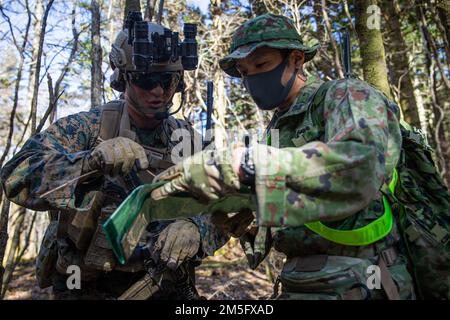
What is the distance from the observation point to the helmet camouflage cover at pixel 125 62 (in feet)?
11.3

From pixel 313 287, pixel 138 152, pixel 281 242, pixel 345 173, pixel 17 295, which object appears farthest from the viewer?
pixel 17 295

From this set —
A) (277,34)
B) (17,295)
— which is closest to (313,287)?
(277,34)

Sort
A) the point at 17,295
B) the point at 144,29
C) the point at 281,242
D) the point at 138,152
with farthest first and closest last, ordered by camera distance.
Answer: the point at 17,295 → the point at 144,29 → the point at 138,152 → the point at 281,242

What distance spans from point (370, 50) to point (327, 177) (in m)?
3.67

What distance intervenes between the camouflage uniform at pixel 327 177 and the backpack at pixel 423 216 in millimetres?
89

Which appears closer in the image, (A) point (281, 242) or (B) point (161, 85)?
(A) point (281, 242)

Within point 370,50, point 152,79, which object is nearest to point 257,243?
point 152,79

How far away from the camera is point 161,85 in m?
3.46

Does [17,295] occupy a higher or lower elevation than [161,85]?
lower

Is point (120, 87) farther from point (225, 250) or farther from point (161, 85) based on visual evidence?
point (225, 250)

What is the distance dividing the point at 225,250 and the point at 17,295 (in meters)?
5.61

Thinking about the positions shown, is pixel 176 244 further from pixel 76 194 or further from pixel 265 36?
pixel 265 36

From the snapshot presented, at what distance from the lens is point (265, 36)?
2.32 metres
